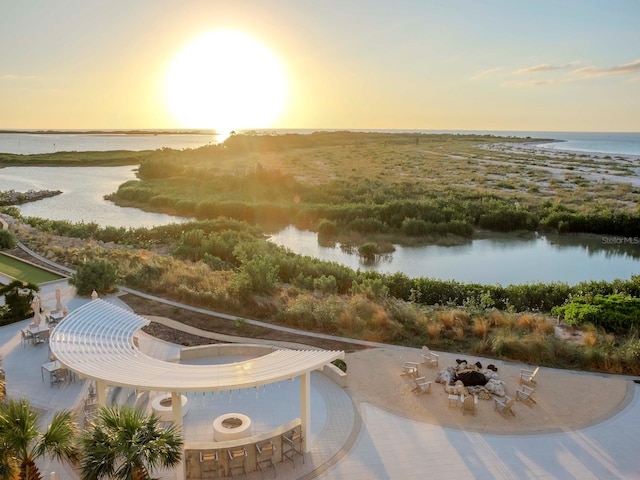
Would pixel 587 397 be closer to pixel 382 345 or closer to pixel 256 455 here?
pixel 382 345

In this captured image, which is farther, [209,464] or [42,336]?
[42,336]

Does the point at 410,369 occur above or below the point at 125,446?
below

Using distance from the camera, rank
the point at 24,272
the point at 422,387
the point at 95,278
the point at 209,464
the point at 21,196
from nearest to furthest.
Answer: the point at 209,464 → the point at 422,387 → the point at 95,278 → the point at 24,272 → the point at 21,196

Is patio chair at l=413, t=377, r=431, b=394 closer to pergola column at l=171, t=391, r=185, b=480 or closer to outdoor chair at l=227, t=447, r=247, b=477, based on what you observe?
outdoor chair at l=227, t=447, r=247, b=477

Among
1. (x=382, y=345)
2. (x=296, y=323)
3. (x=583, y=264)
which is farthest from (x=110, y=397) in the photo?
(x=583, y=264)

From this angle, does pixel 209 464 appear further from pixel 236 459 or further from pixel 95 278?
pixel 95 278

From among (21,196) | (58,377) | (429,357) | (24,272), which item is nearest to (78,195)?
(21,196)

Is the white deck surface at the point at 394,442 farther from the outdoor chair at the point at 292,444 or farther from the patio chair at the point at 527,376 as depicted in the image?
the patio chair at the point at 527,376

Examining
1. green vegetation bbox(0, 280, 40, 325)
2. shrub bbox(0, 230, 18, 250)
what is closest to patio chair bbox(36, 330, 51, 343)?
green vegetation bbox(0, 280, 40, 325)
